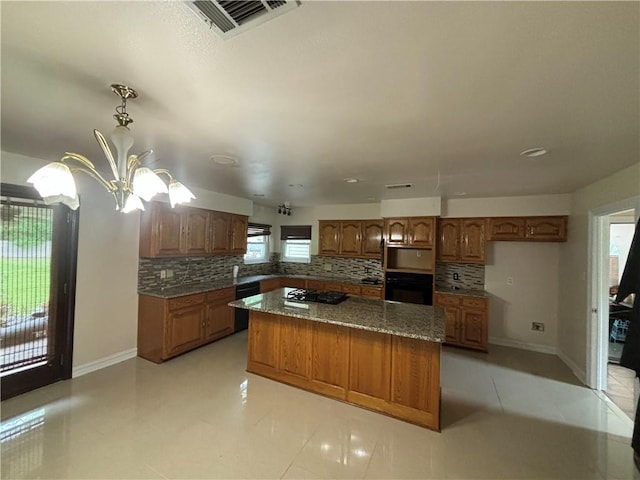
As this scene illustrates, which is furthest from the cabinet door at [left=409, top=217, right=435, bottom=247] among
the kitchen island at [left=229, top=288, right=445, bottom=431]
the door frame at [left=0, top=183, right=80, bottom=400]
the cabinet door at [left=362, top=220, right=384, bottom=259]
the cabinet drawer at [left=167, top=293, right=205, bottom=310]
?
the door frame at [left=0, top=183, right=80, bottom=400]

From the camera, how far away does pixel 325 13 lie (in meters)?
0.90

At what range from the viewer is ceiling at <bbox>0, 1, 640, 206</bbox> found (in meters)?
0.93

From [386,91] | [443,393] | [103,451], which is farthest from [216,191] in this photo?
[443,393]

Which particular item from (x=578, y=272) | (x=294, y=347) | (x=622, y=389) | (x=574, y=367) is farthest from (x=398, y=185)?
(x=622, y=389)

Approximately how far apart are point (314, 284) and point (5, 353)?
13.0ft

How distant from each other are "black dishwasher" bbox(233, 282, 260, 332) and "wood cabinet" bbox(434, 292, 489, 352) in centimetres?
312

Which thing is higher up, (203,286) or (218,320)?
(203,286)

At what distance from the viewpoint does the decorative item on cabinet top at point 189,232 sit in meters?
3.60

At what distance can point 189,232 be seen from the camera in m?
4.02

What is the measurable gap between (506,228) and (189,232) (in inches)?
190

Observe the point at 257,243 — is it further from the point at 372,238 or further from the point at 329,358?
the point at 329,358

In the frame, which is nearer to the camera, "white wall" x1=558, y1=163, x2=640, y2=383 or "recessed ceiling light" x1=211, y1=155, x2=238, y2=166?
"recessed ceiling light" x1=211, y1=155, x2=238, y2=166

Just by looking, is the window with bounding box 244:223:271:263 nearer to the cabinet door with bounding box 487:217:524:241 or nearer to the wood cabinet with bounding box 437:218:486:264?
the wood cabinet with bounding box 437:218:486:264

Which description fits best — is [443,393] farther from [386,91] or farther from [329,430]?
[386,91]
